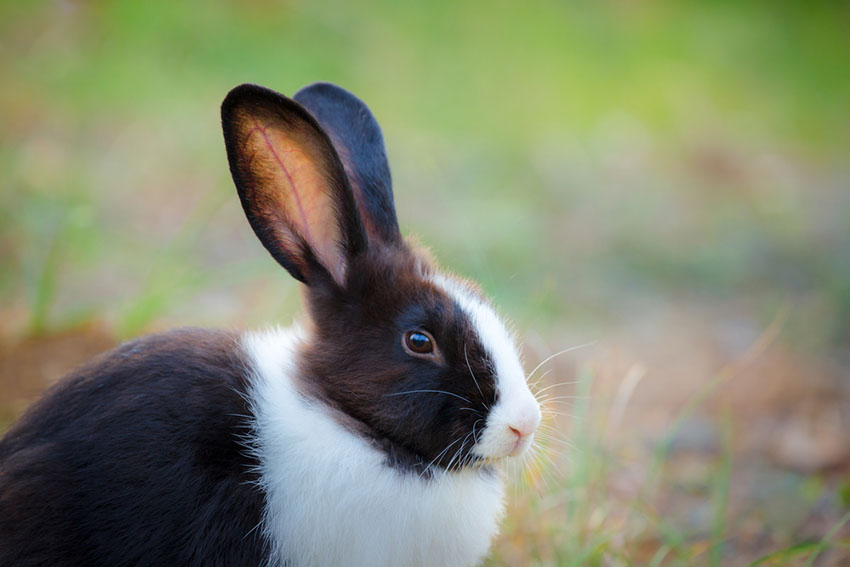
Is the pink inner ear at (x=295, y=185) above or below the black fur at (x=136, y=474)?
above

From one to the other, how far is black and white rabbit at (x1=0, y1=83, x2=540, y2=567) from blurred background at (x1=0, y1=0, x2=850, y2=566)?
0.48 m

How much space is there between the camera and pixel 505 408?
238cm

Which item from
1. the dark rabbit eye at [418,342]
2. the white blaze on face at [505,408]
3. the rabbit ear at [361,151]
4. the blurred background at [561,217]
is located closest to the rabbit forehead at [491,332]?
the white blaze on face at [505,408]

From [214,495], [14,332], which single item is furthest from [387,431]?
[14,332]

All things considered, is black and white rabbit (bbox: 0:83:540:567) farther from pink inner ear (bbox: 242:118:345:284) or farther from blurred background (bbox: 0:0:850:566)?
blurred background (bbox: 0:0:850:566)

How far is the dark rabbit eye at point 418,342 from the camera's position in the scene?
8.05 ft

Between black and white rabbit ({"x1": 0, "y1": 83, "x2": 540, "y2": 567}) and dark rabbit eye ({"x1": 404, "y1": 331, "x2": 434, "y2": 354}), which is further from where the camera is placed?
dark rabbit eye ({"x1": 404, "y1": 331, "x2": 434, "y2": 354})

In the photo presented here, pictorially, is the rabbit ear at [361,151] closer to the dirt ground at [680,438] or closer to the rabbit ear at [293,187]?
the rabbit ear at [293,187]

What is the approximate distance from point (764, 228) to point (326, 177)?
18.7ft

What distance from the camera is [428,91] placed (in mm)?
8641

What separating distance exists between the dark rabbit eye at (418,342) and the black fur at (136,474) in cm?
49

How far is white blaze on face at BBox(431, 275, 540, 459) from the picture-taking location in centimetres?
238

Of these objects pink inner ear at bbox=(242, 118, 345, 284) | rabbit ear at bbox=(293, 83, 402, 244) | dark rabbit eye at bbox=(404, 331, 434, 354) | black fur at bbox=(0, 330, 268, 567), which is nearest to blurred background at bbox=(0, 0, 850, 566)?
dark rabbit eye at bbox=(404, 331, 434, 354)

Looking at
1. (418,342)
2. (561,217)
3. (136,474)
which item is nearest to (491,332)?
(418,342)
